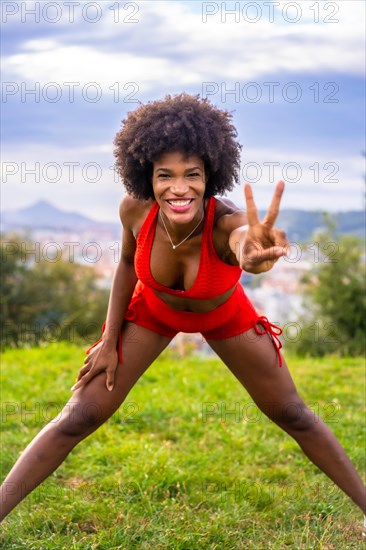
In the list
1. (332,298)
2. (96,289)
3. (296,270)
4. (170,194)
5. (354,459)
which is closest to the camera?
(170,194)

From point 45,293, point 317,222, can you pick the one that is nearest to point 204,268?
point 317,222

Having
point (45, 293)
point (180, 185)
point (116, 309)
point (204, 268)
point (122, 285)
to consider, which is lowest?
point (45, 293)

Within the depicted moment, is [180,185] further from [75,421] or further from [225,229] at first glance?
[75,421]

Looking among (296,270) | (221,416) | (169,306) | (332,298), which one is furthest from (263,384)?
(296,270)

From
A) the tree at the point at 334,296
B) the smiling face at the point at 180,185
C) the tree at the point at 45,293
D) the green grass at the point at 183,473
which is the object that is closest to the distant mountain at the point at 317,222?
the tree at the point at 334,296

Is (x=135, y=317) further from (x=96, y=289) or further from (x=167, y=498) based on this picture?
(x=96, y=289)

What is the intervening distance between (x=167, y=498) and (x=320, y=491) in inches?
35.6

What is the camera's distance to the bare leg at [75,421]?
10.8ft

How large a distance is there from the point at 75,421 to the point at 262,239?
1.32 metres

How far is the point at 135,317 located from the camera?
351 cm

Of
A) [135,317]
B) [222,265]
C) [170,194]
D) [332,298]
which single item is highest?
[170,194]

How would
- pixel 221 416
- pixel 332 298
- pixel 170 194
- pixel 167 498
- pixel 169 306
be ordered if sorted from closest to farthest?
pixel 170 194 → pixel 169 306 → pixel 167 498 → pixel 221 416 → pixel 332 298

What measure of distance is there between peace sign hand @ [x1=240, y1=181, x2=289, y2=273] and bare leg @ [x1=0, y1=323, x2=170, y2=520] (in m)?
0.97

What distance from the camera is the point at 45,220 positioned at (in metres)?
24.1
